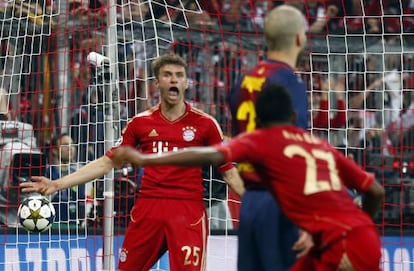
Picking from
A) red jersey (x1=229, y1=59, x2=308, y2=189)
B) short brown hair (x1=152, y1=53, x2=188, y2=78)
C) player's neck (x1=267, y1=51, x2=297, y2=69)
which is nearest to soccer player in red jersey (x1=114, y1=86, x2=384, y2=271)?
red jersey (x1=229, y1=59, x2=308, y2=189)

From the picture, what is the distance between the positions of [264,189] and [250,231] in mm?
269

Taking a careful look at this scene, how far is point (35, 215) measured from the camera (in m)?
10.4

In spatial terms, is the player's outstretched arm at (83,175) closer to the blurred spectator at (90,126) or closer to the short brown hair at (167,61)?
the short brown hair at (167,61)

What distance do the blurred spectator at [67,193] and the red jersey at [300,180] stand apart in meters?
5.76

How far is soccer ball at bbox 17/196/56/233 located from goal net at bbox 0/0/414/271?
61 centimetres

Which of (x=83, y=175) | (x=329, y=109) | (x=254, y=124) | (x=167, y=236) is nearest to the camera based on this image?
(x=254, y=124)

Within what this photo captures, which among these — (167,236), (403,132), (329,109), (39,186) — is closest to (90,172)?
(167,236)

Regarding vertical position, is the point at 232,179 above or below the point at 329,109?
below

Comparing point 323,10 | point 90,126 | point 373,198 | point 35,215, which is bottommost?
point 35,215

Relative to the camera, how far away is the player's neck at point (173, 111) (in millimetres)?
9258

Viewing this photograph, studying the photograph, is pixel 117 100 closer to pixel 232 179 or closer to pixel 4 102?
pixel 4 102

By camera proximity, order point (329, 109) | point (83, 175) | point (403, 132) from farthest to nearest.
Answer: point (403, 132) < point (329, 109) < point (83, 175)

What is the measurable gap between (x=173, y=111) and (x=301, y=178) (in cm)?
321

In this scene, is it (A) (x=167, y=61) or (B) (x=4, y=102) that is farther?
(B) (x=4, y=102)
